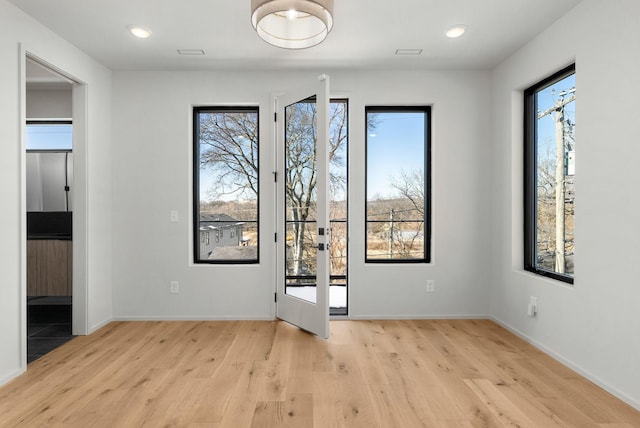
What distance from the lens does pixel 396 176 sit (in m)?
4.27

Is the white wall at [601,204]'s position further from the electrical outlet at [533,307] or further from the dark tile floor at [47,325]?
the dark tile floor at [47,325]

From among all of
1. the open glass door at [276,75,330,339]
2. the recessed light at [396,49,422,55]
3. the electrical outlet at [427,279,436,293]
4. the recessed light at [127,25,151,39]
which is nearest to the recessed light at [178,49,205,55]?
the recessed light at [127,25,151,39]

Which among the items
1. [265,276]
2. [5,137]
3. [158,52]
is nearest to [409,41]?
[158,52]

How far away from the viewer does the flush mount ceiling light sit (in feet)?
6.95

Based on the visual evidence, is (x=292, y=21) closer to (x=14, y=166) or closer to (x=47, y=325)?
(x=14, y=166)

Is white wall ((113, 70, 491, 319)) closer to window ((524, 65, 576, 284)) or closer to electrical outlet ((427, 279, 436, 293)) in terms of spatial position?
electrical outlet ((427, 279, 436, 293))

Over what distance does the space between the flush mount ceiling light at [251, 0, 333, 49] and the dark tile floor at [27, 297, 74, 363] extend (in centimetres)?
310

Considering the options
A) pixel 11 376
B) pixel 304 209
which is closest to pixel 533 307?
pixel 304 209

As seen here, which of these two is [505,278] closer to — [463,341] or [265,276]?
[463,341]

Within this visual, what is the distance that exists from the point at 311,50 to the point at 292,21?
1.21 meters

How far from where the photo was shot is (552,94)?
3.32 meters

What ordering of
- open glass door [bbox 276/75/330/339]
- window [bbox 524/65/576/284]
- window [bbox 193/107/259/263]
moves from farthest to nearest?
window [bbox 193/107/259/263]
open glass door [bbox 276/75/330/339]
window [bbox 524/65/576/284]

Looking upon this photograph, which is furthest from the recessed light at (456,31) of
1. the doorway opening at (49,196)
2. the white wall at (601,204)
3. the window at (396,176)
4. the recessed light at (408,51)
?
the doorway opening at (49,196)

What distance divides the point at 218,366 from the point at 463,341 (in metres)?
2.14
